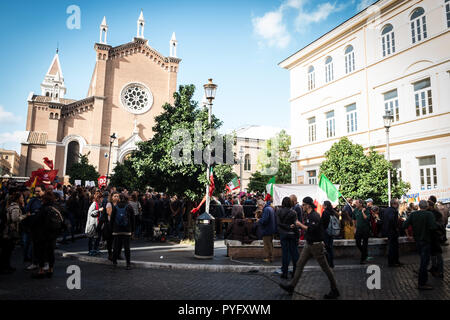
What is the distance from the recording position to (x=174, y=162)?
41.4 feet

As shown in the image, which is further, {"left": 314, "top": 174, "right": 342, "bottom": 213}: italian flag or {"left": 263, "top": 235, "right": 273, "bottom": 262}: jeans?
{"left": 314, "top": 174, "right": 342, "bottom": 213}: italian flag

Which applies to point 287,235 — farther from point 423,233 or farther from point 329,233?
point 423,233

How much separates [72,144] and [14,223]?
114ft

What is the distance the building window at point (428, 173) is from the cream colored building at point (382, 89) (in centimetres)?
5

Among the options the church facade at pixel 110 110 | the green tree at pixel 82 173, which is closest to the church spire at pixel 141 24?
the church facade at pixel 110 110

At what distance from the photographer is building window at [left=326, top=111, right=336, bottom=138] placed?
76.2 ft

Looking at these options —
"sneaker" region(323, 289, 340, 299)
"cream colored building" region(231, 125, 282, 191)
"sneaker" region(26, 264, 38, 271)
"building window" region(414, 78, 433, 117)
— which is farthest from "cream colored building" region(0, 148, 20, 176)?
"sneaker" region(323, 289, 340, 299)

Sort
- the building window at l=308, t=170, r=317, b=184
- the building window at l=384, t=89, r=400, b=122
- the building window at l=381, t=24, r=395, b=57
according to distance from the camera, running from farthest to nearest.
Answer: the building window at l=308, t=170, r=317, b=184, the building window at l=381, t=24, r=395, b=57, the building window at l=384, t=89, r=400, b=122

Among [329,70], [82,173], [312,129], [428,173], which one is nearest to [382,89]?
[329,70]

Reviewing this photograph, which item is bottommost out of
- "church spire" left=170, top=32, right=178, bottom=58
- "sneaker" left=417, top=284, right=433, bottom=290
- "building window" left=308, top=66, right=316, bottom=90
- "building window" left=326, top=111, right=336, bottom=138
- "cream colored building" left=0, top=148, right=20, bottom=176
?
"sneaker" left=417, top=284, right=433, bottom=290

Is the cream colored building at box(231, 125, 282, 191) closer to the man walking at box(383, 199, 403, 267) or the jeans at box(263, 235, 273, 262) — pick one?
the jeans at box(263, 235, 273, 262)

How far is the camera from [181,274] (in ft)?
26.4

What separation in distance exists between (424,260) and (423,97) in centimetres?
1394

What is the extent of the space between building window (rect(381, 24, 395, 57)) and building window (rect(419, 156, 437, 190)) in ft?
23.3
